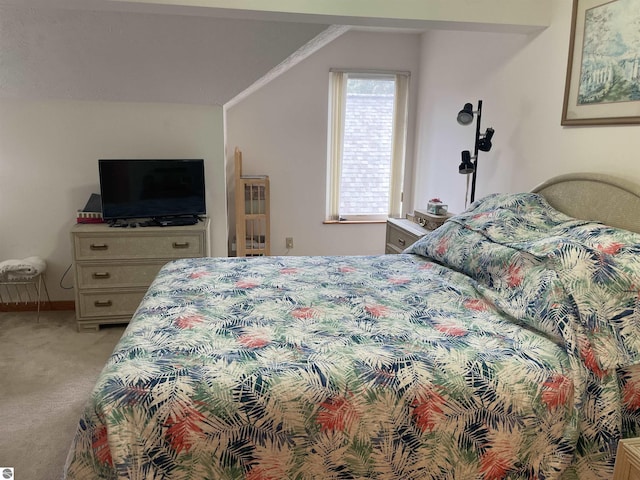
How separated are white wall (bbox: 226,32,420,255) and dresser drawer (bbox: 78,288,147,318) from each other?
5.70ft

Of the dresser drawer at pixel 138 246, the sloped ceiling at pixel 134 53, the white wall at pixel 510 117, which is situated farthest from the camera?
the dresser drawer at pixel 138 246

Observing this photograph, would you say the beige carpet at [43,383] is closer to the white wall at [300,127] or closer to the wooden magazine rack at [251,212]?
the wooden magazine rack at [251,212]

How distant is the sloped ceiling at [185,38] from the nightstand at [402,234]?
127 centimetres

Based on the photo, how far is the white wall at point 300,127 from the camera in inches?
181

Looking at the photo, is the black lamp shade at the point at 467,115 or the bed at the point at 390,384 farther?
the black lamp shade at the point at 467,115

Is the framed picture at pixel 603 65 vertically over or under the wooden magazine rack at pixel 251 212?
Result: over

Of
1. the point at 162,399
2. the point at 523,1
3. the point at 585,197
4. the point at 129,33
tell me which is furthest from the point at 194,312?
the point at 523,1

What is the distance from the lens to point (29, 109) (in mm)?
3445

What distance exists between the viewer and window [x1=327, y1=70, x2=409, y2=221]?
4.74m

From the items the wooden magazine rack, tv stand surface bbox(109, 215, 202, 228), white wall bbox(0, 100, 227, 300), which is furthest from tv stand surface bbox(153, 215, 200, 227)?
the wooden magazine rack

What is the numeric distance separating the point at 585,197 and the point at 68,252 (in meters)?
3.46

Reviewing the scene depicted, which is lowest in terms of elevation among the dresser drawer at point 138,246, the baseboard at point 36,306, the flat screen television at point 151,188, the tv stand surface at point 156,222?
the baseboard at point 36,306

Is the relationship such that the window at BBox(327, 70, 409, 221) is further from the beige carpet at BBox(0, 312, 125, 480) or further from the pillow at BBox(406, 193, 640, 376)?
the pillow at BBox(406, 193, 640, 376)

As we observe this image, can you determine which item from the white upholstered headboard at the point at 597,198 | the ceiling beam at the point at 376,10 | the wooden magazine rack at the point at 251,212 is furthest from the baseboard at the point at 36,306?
the white upholstered headboard at the point at 597,198
